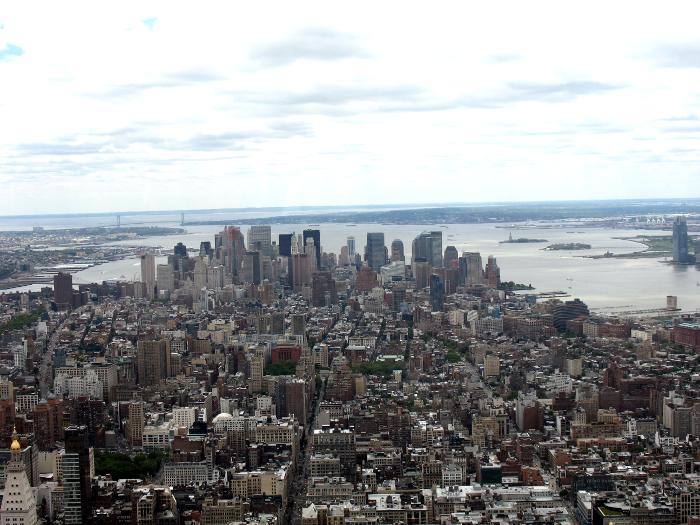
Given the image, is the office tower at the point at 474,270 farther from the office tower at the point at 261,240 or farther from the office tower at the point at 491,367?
the office tower at the point at 491,367

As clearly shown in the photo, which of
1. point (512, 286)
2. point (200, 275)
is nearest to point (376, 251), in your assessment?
point (512, 286)

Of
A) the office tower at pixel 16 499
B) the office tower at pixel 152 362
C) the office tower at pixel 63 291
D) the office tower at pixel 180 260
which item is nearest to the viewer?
the office tower at pixel 16 499

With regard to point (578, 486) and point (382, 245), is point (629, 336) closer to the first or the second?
point (578, 486)

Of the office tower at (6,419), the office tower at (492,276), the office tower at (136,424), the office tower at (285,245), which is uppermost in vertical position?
the office tower at (285,245)

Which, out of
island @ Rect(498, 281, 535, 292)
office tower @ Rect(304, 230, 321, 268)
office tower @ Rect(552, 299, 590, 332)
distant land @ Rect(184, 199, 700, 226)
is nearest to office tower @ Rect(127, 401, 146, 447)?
office tower @ Rect(552, 299, 590, 332)

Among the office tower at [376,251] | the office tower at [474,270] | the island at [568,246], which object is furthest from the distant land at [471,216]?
the office tower at [474,270]

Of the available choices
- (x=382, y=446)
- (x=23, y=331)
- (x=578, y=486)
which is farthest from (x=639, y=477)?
(x=23, y=331)

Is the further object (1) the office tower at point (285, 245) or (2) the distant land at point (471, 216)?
(2) the distant land at point (471, 216)
